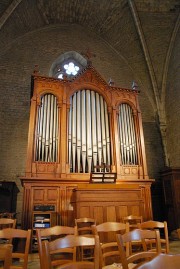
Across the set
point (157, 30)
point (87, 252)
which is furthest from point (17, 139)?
point (157, 30)

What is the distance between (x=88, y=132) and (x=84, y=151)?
0.68m

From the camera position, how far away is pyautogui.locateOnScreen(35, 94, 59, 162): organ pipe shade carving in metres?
6.52

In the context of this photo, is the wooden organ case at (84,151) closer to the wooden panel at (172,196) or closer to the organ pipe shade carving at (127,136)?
the organ pipe shade carving at (127,136)

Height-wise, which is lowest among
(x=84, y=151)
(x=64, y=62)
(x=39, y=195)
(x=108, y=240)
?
(x=108, y=240)

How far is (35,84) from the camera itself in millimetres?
7352

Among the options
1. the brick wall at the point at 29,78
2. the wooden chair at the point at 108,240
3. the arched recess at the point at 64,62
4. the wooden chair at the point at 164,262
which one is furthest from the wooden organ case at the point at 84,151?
the wooden chair at the point at 164,262

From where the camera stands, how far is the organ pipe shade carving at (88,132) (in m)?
6.68

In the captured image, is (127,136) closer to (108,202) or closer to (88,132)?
(88,132)

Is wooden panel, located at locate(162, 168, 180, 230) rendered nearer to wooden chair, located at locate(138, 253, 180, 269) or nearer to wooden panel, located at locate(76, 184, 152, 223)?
wooden panel, located at locate(76, 184, 152, 223)

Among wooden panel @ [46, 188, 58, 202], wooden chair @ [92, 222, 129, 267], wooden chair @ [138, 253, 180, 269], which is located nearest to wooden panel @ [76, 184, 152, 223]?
wooden chair @ [92, 222, 129, 267]

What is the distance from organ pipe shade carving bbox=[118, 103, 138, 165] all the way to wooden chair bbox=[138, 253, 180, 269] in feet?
19.5

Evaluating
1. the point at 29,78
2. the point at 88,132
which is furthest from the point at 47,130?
the point at 29,78

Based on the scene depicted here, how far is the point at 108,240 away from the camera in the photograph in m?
4.88

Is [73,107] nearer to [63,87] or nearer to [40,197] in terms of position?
[63,87]
